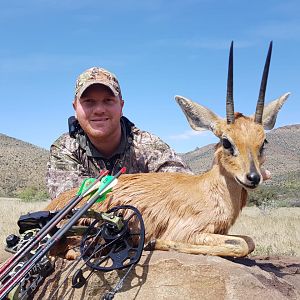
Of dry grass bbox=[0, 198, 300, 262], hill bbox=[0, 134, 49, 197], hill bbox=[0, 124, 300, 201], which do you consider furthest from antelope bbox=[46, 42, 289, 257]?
hill bbox=[0, 134, 49, 197]

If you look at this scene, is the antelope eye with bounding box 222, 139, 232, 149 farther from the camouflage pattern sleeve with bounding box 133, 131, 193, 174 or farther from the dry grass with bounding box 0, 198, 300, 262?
the dry grass with bounding box 0, 198, 300, 262

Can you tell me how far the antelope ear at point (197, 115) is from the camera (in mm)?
5934

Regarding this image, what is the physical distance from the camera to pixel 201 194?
18.2 feet

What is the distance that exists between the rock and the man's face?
251cm

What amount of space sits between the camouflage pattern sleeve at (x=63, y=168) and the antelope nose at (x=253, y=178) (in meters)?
2.81

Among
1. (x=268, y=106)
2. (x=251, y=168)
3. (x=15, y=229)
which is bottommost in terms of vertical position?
(x=15, y=229)

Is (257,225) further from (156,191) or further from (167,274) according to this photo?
(167,274)

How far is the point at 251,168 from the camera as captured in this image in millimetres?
5098

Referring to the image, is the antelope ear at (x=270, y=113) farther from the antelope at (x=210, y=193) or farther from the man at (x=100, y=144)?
the man at (x=100, y=144)

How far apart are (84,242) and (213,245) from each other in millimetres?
1323

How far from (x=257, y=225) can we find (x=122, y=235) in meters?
11.0

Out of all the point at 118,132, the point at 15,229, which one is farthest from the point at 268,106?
the point at 15,229

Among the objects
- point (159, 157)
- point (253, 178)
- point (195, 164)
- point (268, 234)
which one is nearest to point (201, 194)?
point (253, 178)

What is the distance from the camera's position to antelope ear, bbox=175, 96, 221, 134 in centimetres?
593
